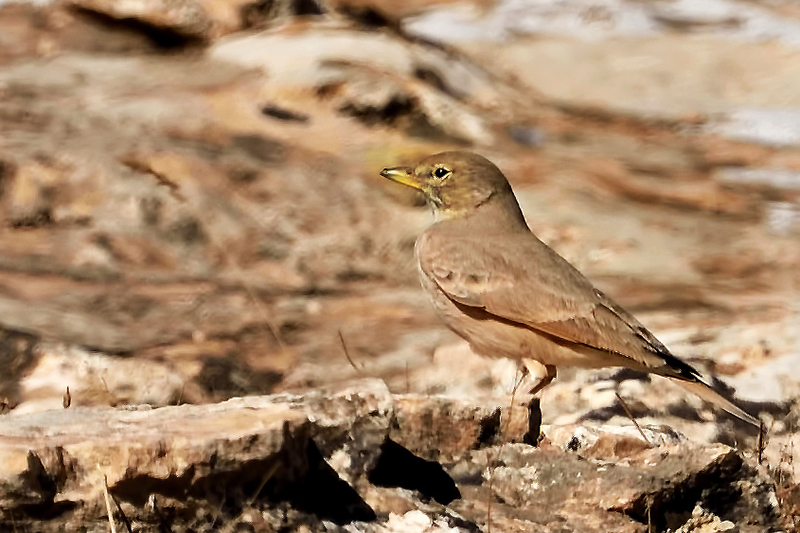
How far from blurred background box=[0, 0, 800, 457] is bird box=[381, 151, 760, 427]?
0.46 m

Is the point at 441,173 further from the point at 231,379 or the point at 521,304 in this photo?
the point at 231,379

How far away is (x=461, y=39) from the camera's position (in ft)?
53.8

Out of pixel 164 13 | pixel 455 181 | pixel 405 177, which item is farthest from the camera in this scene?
pixel 164 13

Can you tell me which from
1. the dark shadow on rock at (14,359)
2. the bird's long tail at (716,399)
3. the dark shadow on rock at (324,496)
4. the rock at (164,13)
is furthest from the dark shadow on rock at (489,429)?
the rock at (164,13)

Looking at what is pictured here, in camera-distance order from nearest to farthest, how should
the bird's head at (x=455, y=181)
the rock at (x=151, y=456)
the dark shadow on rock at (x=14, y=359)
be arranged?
the rock at (x=151, y=456)
the bird's head at (x=455, y=181)
the dark shadow on rock at (x=14, y=359)

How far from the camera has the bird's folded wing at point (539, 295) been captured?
5410mm

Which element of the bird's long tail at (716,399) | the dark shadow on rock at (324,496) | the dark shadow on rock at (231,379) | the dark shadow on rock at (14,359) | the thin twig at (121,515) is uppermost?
the thin twig at (121,515)

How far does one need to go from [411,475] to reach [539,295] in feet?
5.27

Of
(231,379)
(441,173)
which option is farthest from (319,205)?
(441,173)

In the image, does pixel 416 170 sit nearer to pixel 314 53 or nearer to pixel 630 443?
pixel 630 443

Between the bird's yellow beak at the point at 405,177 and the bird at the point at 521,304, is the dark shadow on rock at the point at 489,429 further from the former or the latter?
the bird's yellow beak at the point at 405,177

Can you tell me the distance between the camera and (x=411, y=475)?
13.9 ft

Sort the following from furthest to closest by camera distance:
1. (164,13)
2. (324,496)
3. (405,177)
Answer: (164,13)
(405,177)
(324,496)

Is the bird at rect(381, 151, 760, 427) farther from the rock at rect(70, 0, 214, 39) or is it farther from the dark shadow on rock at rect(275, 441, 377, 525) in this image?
the rock at rect(70, 0, 214, 39)
